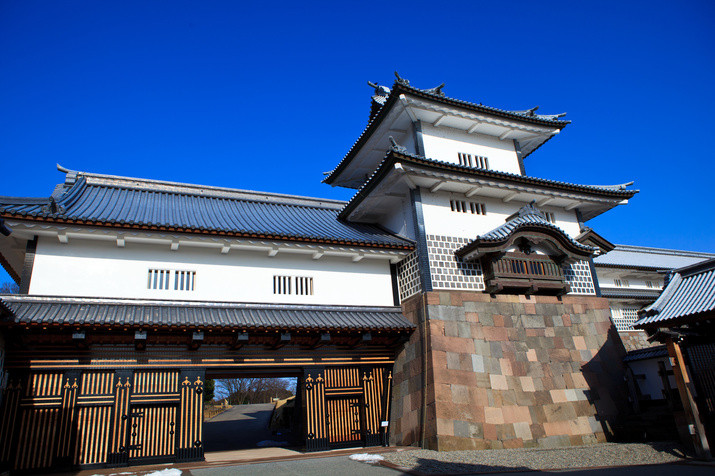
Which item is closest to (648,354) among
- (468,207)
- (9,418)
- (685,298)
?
(685,298)

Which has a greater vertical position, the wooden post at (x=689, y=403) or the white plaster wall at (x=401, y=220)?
the white plaster wall at (x=401, y=220)

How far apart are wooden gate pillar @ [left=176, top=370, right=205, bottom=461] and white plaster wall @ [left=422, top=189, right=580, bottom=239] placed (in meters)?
9.44

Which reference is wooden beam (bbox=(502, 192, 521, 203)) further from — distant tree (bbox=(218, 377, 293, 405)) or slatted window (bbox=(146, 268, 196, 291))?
distant tree (bbox=(218, 377, 293, 405))

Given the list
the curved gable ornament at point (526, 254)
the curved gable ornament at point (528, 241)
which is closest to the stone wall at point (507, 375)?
the curved gable ornament at point (526, 254)

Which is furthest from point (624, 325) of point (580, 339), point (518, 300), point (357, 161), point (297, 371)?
point (297, 371)

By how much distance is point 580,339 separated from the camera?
17766mm

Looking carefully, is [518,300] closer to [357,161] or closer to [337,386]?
[337,386]

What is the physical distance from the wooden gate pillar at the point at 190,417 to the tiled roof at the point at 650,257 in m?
26.8

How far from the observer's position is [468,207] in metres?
18.8

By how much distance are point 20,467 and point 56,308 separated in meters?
4.16

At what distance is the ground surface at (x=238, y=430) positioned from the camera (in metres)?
20.7

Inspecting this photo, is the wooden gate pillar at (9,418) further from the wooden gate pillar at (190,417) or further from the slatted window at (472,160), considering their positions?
the slatted window at (472,160)

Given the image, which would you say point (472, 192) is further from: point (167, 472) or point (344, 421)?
point (167, 472)

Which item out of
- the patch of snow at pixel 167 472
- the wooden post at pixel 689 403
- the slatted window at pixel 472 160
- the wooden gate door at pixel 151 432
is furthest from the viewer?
the slatted window at pixel 472 160
